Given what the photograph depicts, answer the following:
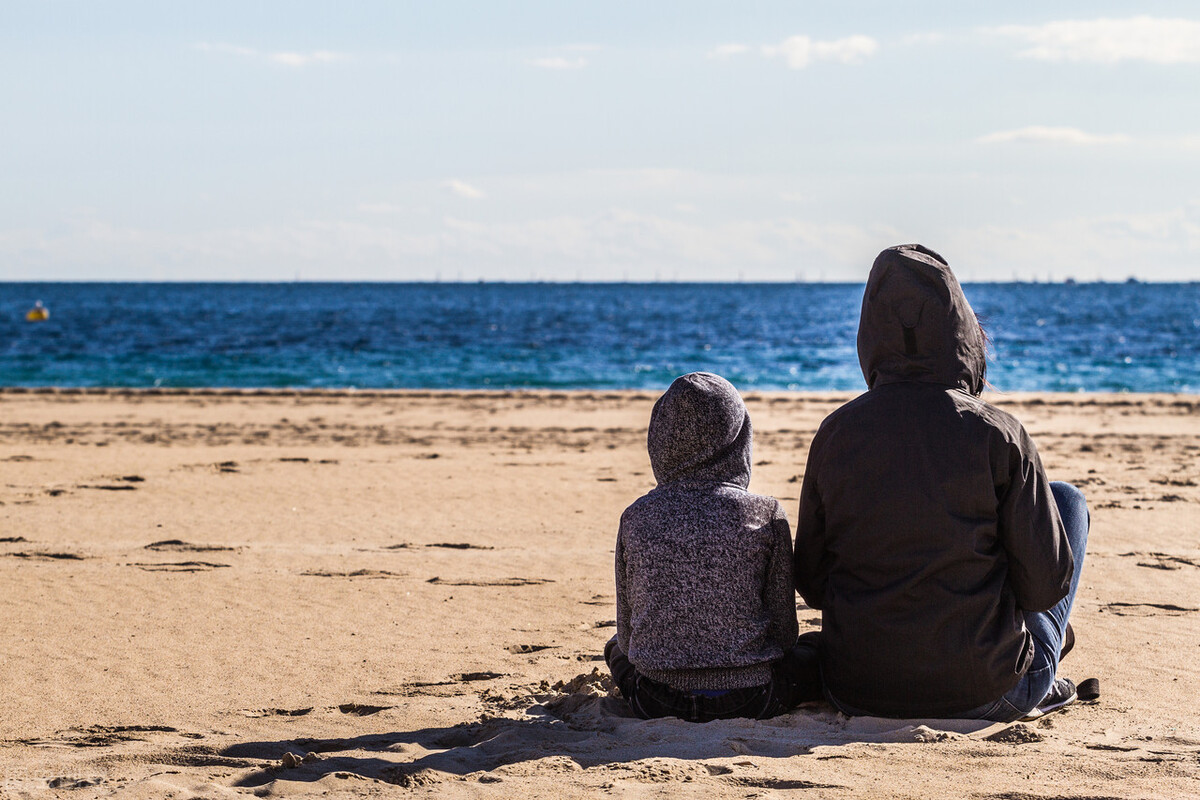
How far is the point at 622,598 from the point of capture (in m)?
3.54

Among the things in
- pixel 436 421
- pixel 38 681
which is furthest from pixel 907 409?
pixel 436 421

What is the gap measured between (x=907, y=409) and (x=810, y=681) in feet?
3.51

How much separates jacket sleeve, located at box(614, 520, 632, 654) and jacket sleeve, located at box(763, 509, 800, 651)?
0.45m

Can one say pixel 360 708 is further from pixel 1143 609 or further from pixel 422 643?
pixel 1143 609

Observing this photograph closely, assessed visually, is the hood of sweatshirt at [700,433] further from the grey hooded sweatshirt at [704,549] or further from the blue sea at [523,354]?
the blue sea at [523,354]

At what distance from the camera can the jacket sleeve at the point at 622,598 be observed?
3490 mm

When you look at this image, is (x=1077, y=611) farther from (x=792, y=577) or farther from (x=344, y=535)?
(x=344, y=535)

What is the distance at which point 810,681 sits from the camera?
3.65 m

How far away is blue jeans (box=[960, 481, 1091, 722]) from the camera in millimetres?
3463

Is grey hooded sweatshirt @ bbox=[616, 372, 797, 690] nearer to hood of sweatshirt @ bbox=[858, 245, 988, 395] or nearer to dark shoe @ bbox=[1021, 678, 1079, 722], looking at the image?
hood of sweatshirt @ bbox=[858, 245, 988, 395]

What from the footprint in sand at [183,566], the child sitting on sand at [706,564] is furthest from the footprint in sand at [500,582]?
the child sitting on sand at [706,564]

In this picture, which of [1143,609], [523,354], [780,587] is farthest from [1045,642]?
[523,354]

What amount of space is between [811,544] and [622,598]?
2.12 ft

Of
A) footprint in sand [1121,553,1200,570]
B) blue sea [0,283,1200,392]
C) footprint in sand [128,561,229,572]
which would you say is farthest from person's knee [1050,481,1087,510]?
blue sea [0,283,1200,392]
